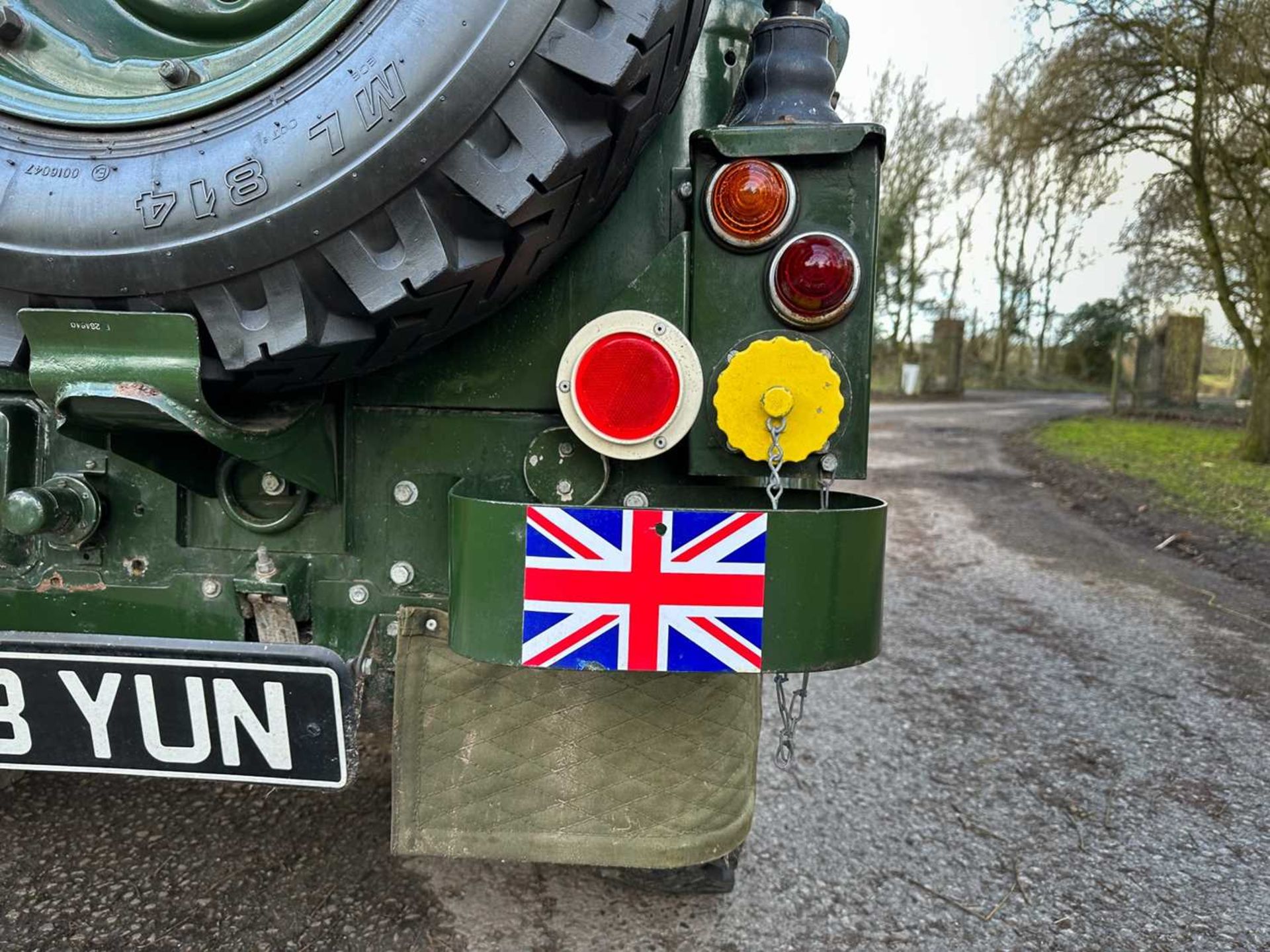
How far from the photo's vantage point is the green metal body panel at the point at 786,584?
1188 millimetres

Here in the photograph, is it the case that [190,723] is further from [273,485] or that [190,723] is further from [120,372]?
[120,372]

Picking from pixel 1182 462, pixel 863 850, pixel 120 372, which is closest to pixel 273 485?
pixel 120 372

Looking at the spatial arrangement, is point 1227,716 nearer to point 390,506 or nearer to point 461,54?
point 390,506

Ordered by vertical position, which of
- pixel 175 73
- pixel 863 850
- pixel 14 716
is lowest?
pixel 863 850

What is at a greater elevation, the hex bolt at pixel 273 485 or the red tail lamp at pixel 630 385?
the red tail lamp at pixel 630 385

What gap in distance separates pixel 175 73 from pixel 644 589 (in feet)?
3.81

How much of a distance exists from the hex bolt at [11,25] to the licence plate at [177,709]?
1002 mm

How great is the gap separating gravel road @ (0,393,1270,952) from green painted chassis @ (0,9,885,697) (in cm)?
67

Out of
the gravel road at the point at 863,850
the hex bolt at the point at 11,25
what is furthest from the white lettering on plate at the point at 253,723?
the hex bolt at the point at 11,25

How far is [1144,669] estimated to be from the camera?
3.62 m

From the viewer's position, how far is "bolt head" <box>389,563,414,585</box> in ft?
5.07

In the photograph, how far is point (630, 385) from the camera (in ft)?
4.42

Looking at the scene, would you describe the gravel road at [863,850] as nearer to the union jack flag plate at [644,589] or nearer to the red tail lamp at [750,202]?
the union jack flag plate at [644,589]

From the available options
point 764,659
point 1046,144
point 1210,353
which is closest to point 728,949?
point 764,659
